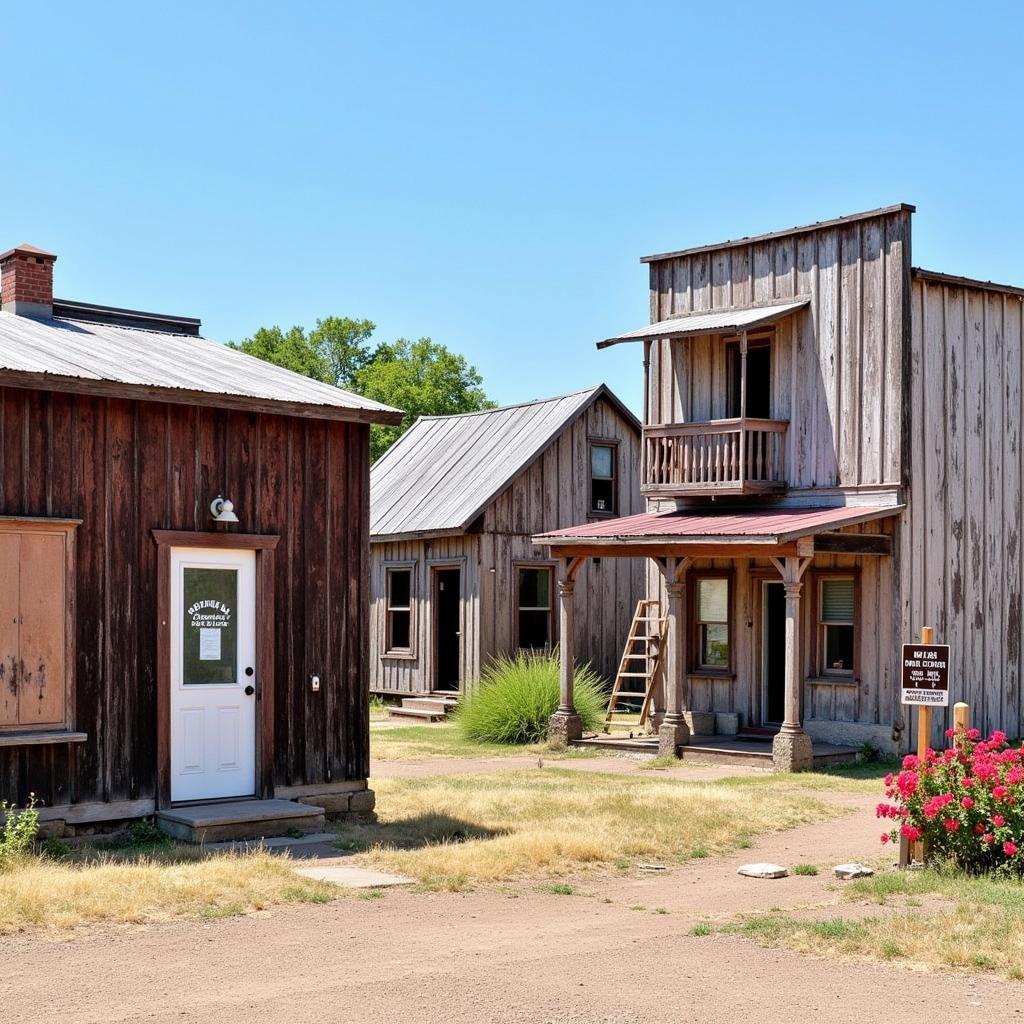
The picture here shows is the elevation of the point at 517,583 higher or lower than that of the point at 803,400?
lower

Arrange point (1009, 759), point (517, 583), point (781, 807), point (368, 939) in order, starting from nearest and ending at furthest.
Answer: point (368, 939) → point (1009, 759) → point (781, 807) → point (517, 583)

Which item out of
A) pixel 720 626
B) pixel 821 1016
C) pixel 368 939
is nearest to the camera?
pixel 821 1016

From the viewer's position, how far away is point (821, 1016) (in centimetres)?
720

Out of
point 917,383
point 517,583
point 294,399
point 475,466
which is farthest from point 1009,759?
point 475,466

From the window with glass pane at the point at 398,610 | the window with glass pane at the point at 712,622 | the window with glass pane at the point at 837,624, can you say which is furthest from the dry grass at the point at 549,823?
the window with glass pane at the point at 398,610

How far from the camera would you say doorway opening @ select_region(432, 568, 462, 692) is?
27141mm

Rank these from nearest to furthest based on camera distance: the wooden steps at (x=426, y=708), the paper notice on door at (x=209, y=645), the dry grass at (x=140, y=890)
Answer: the dry grass at (x=140, y=890) → the paper notice on door at (x=209, y=645) → the wooden steps at (x=426, y=708)

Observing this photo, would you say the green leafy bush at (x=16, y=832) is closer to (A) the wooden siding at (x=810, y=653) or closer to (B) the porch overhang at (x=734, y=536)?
(B) the porch overhang at (x=734, y=536)

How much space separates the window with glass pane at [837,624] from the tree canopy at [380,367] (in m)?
34.9

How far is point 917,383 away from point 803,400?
5.17 ft

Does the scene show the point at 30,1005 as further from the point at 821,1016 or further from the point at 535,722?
the point at 535,722

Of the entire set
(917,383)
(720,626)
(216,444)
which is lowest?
(720,626)

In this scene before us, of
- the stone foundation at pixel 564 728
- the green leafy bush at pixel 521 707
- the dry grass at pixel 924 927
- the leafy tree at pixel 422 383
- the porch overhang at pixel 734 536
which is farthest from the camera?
the leafy tree at pixel 422 383

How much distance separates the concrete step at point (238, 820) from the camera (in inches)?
480
